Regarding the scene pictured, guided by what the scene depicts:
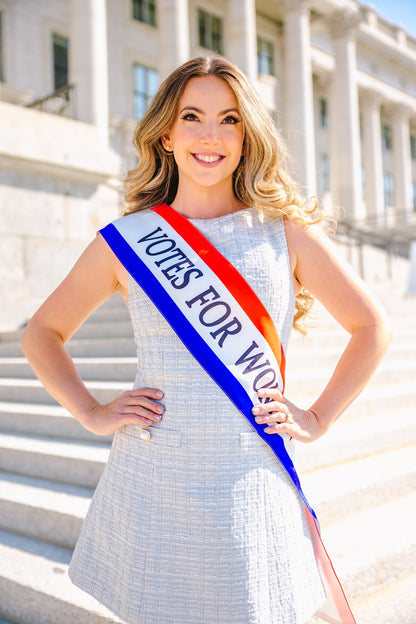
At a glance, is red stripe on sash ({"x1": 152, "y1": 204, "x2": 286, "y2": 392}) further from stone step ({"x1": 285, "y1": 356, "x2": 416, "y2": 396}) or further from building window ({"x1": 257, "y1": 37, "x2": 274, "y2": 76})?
building window ({"x1": 257, "y1": 37, "x2": 274, "y2": 76})

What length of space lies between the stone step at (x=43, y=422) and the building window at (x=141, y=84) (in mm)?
17109

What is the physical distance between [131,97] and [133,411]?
66.5 feet

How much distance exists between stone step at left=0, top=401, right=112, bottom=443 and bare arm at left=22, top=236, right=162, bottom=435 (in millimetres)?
2412

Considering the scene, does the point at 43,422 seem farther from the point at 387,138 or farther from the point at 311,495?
the point at 387,138

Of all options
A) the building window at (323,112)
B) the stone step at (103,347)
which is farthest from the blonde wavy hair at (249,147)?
the building window at (323,112)

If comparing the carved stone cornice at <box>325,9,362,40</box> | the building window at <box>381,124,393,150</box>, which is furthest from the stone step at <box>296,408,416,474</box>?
the building window at <box>381,124,393,150</box>

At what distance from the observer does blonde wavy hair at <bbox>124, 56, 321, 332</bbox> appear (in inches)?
65.1

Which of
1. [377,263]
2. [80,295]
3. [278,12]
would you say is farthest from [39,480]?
[278,12]

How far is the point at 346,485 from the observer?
3486 millimetres

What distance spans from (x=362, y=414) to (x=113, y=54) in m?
18.4

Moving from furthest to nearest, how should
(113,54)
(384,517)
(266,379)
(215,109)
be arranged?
(113,54) → (384,517) → (215,109) → (266,379)

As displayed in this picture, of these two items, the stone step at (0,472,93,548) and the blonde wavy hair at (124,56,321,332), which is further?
the stone step at (0,472,93,548)

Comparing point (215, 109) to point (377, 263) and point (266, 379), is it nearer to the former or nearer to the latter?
point (266, 379)

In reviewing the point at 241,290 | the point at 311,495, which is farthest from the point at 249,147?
the point at 311,495
